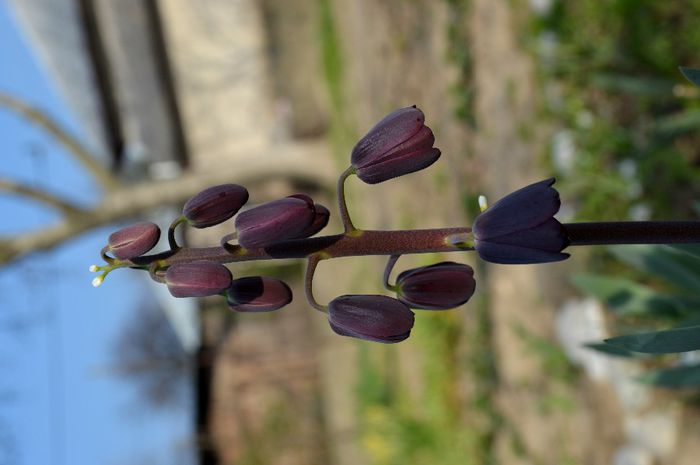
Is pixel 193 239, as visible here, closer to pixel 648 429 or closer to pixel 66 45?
pixel 66 45

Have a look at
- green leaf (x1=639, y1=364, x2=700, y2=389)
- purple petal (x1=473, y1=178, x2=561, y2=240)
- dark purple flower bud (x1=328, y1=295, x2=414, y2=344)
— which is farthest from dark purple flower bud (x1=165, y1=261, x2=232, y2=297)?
green leaf (x1=639, y1=364, x2=700, y2=389)

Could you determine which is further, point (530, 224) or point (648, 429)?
point (648, 429)

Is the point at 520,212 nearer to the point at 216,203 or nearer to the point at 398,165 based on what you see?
the point at 398,165

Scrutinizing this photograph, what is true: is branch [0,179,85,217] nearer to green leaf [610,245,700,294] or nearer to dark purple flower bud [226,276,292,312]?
green leaf [610,245,700,294]

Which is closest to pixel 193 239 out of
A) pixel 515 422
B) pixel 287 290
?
pixel 515 422

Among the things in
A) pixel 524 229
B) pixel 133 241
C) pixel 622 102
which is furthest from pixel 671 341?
pixel 622 102

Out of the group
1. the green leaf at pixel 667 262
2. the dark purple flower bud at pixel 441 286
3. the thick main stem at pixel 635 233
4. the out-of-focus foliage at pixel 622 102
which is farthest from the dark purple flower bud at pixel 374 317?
the out-of-focus foliage at pixel 622 102
